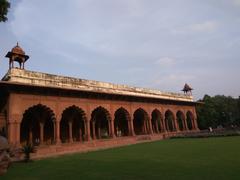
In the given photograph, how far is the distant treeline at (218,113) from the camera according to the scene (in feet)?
145

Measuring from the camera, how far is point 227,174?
6.30m

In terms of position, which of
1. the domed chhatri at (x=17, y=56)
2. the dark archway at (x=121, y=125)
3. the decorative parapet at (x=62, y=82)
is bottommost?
the dark archway at (x=121, y=125)

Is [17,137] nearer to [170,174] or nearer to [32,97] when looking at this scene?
[32,97]

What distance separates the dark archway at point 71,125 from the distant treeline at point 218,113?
27424 millimetres

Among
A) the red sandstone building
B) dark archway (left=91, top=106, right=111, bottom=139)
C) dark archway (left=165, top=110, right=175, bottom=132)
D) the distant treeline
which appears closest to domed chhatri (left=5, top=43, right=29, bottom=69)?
the red sandstone building

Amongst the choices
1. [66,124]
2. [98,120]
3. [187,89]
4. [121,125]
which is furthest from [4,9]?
[187,89]

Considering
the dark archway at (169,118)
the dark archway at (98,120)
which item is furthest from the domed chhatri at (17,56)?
the dark archway at (169,118)

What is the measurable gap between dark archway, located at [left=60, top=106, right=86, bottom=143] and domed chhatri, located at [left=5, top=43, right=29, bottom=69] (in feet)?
19.4

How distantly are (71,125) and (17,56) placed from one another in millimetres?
7839

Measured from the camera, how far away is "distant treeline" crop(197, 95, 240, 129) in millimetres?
44062

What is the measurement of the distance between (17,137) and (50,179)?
9.95m

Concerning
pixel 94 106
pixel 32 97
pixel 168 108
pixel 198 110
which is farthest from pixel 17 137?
pixel 198 110

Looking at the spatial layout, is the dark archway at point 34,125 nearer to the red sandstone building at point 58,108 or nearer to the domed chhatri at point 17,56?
the red sandstone building at point 58,108

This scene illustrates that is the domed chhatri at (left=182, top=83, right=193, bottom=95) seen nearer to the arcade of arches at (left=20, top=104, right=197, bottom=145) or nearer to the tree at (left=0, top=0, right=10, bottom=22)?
the arcade of arches at (left=20, top=104, right=197, bottom=145)
